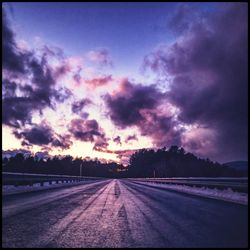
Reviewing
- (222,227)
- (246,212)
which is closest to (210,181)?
(246,212)

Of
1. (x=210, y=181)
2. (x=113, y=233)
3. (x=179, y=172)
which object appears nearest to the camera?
(x=113, y=233)

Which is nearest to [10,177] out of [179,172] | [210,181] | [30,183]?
[30,183]

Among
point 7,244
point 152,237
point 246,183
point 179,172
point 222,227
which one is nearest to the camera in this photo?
point 7,244

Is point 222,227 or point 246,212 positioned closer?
point 222,227

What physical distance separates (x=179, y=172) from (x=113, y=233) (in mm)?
157633

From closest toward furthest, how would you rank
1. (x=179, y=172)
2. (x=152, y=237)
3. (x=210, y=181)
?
(x=152, y=237), (x=210, y=181), (x=179, y=172)

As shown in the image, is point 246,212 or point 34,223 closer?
point 34,223

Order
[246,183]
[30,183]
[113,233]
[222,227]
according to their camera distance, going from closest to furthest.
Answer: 1. [113,233]
2. [222,227]
3. [246,183]
4. [30,183]

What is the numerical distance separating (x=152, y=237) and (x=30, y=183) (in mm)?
25967

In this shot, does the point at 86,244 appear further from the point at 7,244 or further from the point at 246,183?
the point at 246,183

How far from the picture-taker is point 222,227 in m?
10.1

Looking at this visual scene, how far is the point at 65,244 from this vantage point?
7531mm

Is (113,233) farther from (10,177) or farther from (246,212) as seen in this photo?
(10,177)

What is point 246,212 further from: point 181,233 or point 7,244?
point 7,244
